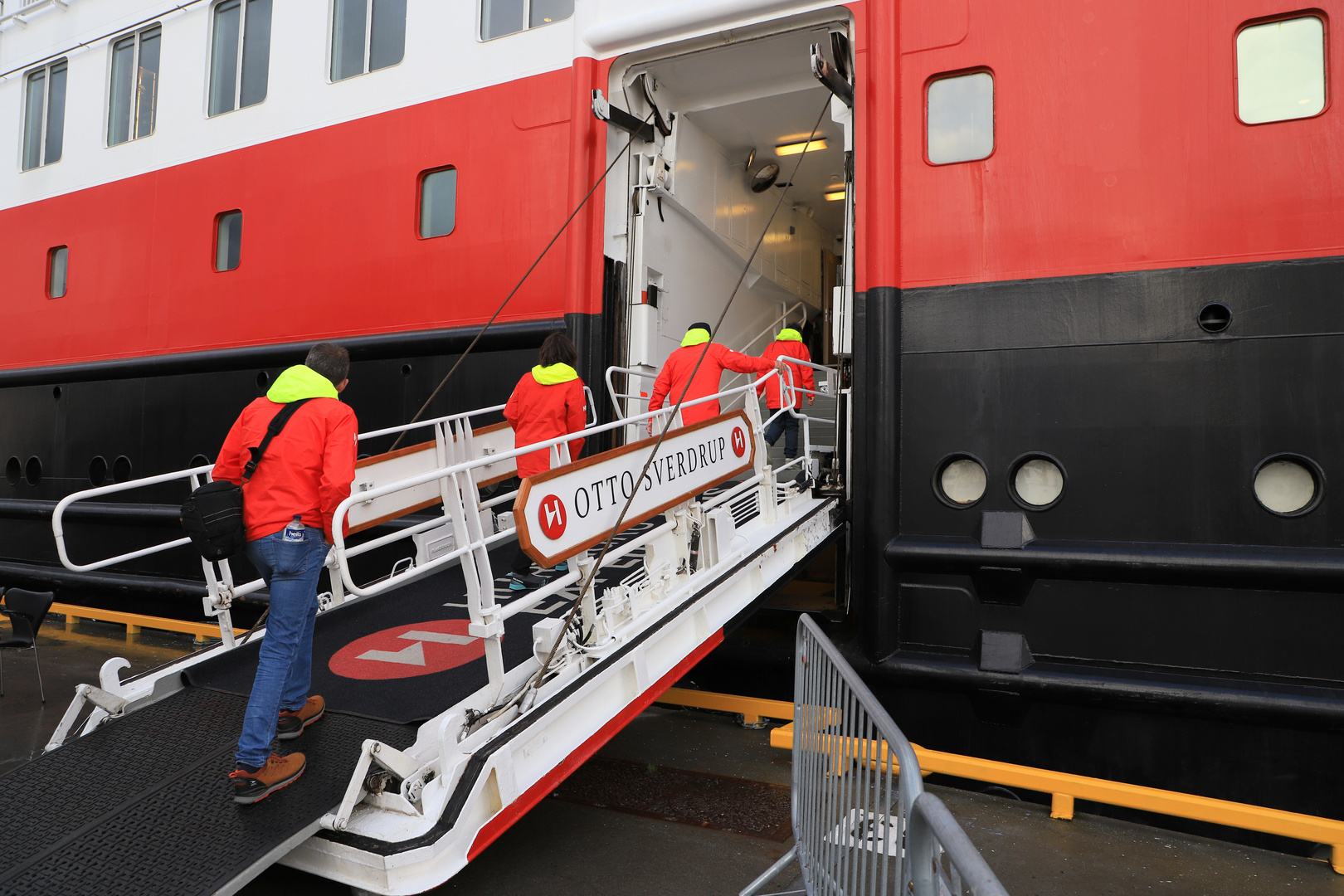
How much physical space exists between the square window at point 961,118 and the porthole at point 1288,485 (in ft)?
6.40

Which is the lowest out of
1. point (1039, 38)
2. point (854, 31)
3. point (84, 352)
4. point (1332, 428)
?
point (1332, 428)

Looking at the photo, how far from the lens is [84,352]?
7.34m

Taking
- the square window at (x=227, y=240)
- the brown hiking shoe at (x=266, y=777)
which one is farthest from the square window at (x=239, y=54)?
the brown hiking shoe at (x=266, y=777)

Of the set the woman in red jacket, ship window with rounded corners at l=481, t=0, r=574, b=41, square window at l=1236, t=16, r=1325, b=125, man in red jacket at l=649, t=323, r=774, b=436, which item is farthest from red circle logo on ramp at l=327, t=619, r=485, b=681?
square window at l=1236, t=16, r=1325, b=125

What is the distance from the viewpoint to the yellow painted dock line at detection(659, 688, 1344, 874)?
134 inches

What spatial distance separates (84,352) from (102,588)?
2.18 metres

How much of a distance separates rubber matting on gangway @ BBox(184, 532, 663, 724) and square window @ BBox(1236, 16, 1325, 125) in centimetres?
365

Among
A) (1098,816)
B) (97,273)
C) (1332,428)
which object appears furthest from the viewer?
(97,273)

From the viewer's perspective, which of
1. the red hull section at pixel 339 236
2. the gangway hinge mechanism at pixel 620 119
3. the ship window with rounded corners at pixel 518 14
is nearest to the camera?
the gangway hinge mechanism at pixel 620 119

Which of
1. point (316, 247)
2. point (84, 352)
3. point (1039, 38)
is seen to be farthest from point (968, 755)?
point (84, 352)

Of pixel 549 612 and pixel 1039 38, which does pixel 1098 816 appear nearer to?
pixel 549 612

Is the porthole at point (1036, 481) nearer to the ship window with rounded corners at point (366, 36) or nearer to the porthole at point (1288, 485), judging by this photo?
the porthole at point (1288, 485)

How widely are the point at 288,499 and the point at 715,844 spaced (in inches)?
84.2

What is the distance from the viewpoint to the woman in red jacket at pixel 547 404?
4012mm
